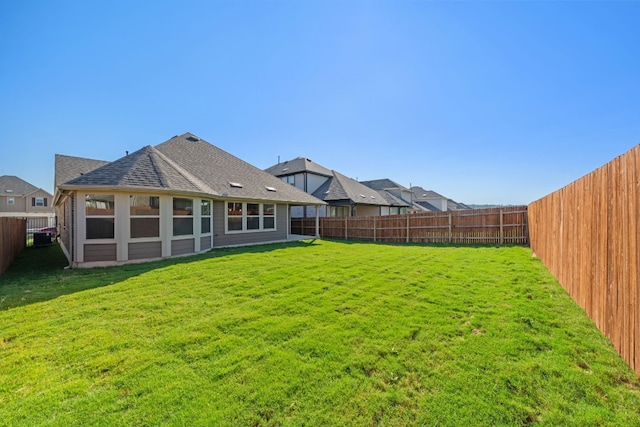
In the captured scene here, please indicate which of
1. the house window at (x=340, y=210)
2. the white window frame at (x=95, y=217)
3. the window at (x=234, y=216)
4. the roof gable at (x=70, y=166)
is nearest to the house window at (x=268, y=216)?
the window at (x=234, y=216)

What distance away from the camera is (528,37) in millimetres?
8133

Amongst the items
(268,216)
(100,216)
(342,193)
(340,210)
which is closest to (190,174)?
(100,216)

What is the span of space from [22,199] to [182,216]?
4414 cm

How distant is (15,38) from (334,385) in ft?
46.2

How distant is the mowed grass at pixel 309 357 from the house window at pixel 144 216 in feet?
10.5

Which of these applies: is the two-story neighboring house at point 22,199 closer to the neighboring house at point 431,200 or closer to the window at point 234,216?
the window at point 234,216

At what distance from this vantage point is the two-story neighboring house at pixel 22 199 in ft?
115

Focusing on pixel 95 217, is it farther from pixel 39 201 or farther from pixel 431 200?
pixel 431 200

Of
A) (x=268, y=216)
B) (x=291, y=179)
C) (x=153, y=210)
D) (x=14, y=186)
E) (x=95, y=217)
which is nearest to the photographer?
(x=95, y=217)

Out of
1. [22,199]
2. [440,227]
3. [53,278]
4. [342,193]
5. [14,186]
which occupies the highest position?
[14,186]

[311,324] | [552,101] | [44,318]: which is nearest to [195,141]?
[44,318]

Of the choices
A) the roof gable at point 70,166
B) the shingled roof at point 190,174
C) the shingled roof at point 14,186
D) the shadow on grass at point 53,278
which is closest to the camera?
the shadow on grass at point 53,278

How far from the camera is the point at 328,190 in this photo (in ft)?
81.0

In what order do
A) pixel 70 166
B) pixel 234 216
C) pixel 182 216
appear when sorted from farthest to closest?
1. pixel 70 166
2. pixel 234 216
3. pixel 182 216
